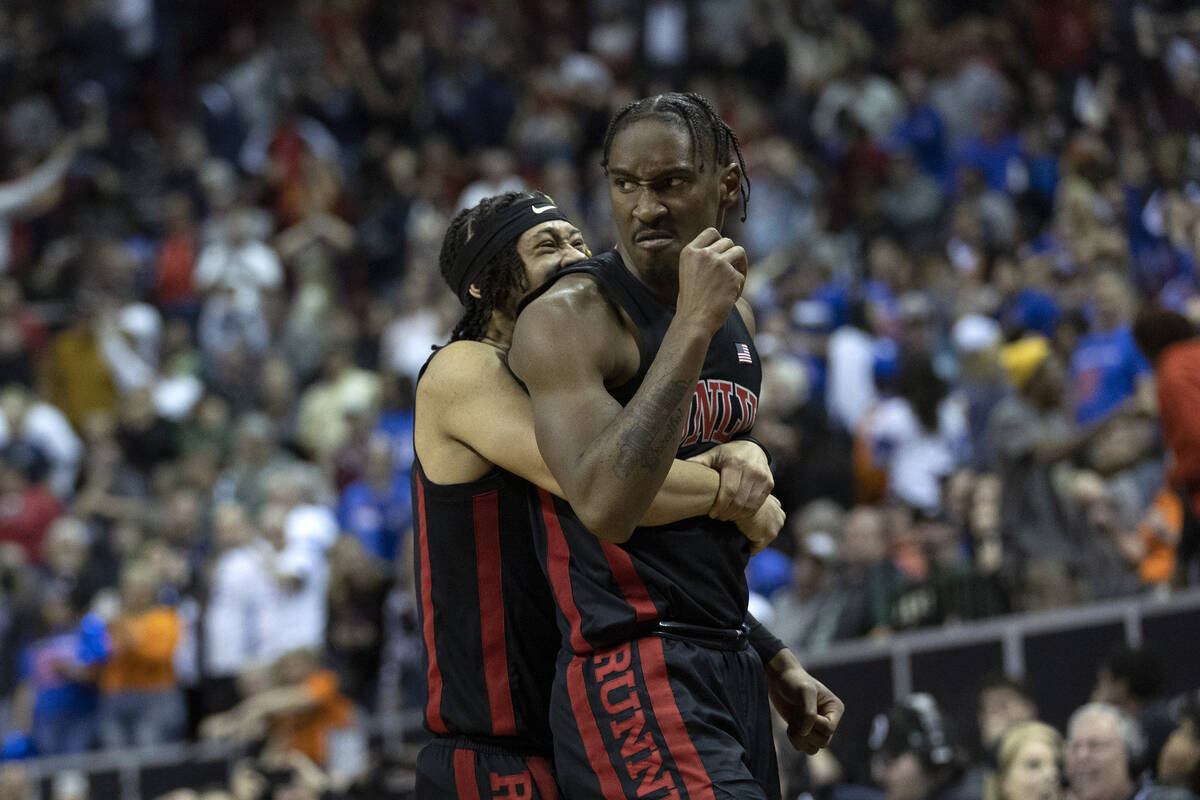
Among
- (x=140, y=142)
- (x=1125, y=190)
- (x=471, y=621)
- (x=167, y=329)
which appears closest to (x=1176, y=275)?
(x=1125, y=190)

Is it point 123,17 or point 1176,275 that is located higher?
point 123,17

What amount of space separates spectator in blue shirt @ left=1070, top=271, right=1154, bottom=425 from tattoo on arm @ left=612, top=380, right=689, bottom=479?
6.52 metres

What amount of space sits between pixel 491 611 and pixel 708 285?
1.15 meters

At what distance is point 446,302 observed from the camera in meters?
13.9

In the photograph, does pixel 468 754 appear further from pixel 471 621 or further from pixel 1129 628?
pixel 1129 628

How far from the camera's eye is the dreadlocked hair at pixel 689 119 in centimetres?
371

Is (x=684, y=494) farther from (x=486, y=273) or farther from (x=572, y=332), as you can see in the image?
(x=486, y=273)

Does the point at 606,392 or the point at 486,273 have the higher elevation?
the point at 486,273

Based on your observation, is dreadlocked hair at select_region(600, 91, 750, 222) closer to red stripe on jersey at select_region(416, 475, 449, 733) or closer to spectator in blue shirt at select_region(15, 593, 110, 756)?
red stripe on jersey at select_region(416, 475, 449, 733)

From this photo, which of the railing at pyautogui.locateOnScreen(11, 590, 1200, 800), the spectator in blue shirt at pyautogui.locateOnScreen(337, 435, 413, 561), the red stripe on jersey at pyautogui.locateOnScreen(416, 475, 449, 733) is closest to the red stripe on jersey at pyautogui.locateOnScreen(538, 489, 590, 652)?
the red stripe on jersey at pyautogui.locateOnScreen(416, 475, 449, 733)

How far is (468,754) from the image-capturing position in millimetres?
4215

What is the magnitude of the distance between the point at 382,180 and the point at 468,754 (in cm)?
1339

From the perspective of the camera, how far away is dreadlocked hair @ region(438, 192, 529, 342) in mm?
4383

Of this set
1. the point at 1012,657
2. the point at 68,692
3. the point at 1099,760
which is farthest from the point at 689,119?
the point at 68,692
